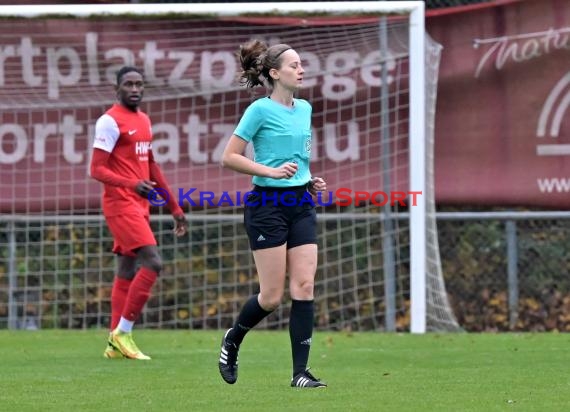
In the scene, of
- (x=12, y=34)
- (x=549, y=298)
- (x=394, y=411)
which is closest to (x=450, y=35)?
(x=549, y=298)

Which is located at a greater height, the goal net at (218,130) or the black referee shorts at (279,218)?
the goal net at (218,130)

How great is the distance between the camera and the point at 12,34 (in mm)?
13062

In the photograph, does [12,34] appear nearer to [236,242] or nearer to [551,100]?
[236,242]

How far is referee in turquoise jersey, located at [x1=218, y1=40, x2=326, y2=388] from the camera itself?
727 centimetres

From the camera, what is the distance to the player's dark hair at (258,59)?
745 centimetres

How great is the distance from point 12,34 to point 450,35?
4135 mm

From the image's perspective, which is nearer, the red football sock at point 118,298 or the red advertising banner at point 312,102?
the red football sock at point 118,298

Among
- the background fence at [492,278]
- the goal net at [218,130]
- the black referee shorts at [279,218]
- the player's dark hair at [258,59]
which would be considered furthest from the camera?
the background fence at [492,278]

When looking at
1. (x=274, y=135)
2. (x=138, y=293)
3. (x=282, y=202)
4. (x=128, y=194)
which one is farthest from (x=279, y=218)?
(x=128, y=194)

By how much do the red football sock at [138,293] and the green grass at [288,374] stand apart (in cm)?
41

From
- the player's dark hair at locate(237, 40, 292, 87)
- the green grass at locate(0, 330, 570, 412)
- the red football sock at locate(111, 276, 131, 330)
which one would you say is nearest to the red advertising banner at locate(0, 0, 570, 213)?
the green grass at locate(0, 330, 570, 412)

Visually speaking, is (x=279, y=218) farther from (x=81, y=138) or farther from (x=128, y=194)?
(x=81, y=138)

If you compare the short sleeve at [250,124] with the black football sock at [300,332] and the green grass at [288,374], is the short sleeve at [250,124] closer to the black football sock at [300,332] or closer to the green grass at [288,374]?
the black football sock at [300,332]

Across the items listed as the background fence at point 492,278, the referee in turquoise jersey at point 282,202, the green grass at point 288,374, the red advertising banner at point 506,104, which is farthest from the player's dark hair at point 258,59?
the background fence at point 492,278
